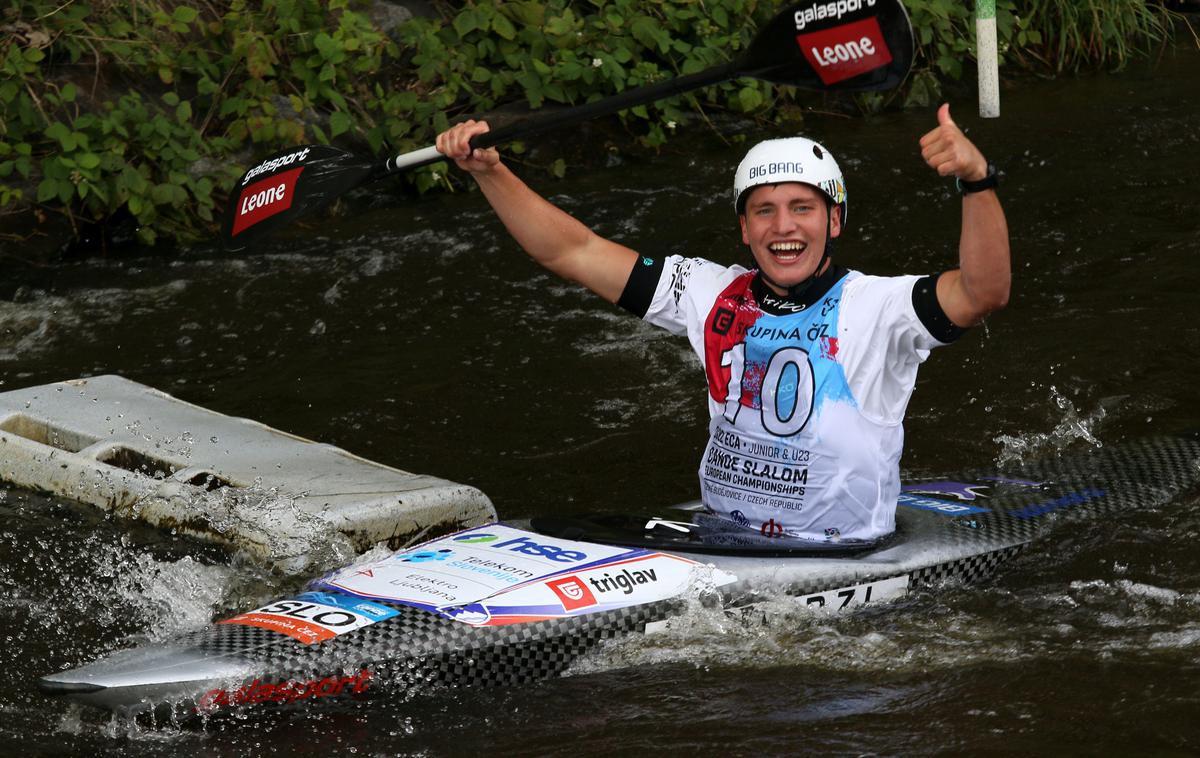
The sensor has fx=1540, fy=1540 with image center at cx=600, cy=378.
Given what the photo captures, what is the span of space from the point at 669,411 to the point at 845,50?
2.35 metres

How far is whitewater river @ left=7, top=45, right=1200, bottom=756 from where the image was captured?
3.58 metres

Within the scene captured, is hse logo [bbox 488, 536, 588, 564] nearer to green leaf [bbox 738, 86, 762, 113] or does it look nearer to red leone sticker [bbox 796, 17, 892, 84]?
red leone sticker [bbox 796, 17, 892, 84]

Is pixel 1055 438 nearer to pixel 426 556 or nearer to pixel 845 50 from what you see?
pixel 845 50

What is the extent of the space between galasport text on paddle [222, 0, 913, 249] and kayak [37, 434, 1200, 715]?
1.11 meters

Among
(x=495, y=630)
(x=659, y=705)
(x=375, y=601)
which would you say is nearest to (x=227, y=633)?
(x=375, y=601)

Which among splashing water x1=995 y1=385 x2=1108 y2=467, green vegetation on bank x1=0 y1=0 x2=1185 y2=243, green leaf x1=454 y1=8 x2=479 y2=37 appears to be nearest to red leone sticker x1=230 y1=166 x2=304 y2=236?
splashing water x1=995 y1=385 x2=1108 y2=467

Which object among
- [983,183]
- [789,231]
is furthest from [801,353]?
[983,183]

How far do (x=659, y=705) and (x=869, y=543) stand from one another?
2.55ft

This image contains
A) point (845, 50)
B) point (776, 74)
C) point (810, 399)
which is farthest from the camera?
point (776, 74)

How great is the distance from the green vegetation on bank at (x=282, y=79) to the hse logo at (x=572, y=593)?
198 inches

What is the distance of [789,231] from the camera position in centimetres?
394

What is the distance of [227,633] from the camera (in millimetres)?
3617

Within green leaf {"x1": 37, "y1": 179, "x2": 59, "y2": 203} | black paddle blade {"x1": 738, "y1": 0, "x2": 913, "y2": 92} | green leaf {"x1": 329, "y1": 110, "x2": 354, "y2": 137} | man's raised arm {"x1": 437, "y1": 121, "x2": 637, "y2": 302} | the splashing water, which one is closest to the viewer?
black paddle blade {"x1": 738, "y1": 0, "x2": 913, "y2": 92}

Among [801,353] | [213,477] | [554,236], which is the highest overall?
[554,236]
